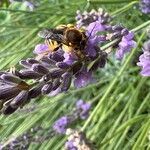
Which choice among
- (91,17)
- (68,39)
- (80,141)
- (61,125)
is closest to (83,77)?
(68,39)

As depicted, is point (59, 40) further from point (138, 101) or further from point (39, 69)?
point (138, 101)

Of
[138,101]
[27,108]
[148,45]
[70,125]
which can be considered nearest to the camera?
[148,45]

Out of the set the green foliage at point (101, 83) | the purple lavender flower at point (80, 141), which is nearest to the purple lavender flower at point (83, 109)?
the green foliage at point (101, 83)

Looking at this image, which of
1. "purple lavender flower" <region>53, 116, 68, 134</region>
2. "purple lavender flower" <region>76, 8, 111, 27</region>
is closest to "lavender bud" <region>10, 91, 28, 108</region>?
"purple lavender flower" <region>76, 8, 111, 27</region>

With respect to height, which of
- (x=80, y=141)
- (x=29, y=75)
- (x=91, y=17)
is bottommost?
(x=80, y=141)

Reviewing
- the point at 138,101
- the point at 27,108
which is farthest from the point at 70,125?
the point at 27,108

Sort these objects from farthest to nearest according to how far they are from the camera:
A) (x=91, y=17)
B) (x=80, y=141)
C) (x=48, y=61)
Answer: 1. (x=91, y=17)
2. (x=80, y=141)
3. (x=48, y=61)

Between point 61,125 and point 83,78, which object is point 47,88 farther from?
point 61,125
